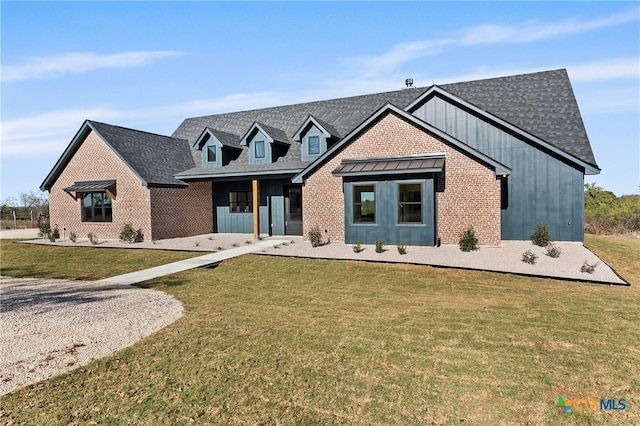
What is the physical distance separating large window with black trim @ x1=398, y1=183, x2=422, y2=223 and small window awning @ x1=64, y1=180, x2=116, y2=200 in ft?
51.7

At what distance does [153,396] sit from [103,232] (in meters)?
20.1

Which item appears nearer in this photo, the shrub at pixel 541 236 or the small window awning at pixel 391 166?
the small window awning at pixel 391 166

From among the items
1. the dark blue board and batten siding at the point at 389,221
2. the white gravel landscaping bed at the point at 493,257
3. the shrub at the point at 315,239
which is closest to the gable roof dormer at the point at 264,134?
the dark blue board and batten siding at the point at 389,221

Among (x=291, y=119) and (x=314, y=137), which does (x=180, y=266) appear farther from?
(x=291, y=119)

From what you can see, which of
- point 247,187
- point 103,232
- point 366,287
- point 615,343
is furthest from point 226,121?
point 615,343

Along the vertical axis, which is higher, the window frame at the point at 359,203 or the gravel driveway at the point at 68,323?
the window frame at the point at 359,203

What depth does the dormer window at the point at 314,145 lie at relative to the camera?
2028 cm

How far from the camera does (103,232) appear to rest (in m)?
21.3

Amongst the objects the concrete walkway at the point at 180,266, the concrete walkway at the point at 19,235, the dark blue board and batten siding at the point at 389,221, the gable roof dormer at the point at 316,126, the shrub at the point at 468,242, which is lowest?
the concrete walkway at the point at 180,266

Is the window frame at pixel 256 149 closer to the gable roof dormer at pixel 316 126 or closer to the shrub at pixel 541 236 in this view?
the gable roof dormer at pixel 316 126

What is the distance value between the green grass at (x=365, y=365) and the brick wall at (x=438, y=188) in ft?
21.8

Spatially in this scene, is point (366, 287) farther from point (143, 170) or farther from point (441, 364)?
point (143, 170)

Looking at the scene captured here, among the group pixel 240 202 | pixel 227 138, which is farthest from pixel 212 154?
pixel 240 202

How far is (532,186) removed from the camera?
16.4 meters
